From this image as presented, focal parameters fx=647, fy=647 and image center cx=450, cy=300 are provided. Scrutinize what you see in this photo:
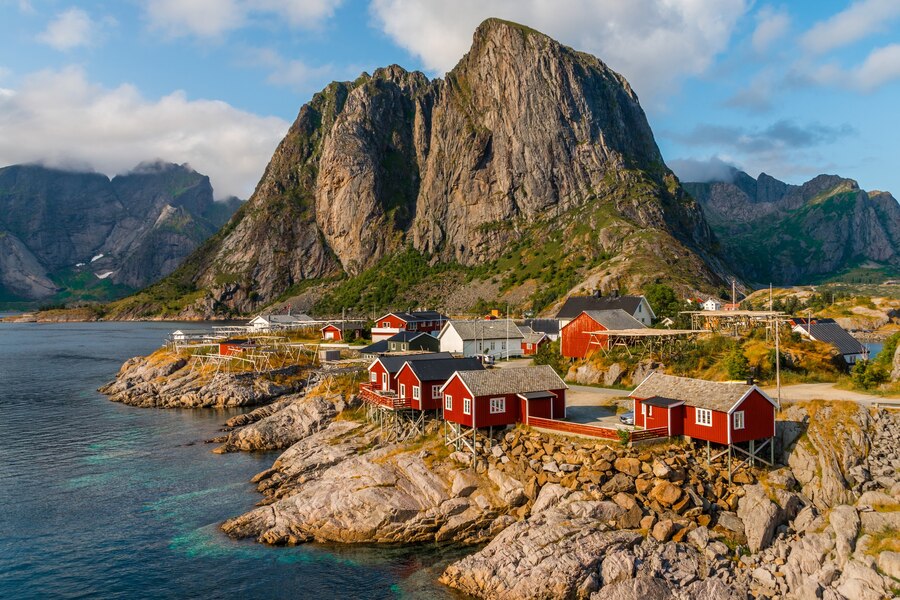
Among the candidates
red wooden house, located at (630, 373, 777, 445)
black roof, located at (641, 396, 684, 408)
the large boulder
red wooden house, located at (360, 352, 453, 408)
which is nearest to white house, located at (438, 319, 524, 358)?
red wooden house, located at (360, 352, 453, 408)

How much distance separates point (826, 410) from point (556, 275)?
5365 inches

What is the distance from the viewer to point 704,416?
40.1 metres

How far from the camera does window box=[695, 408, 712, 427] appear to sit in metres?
39.7

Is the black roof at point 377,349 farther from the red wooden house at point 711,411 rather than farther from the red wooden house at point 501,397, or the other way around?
the red wooden house at point 711,411

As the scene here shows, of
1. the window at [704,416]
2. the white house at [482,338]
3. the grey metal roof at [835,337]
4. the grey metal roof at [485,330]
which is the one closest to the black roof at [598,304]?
the white house at [482,338]

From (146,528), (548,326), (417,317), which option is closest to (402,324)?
(417,317)

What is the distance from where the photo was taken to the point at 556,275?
17738 centimetres

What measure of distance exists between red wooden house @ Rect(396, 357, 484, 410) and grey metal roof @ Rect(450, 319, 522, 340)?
105ft

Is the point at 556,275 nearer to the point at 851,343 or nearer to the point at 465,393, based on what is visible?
the point at 851,343

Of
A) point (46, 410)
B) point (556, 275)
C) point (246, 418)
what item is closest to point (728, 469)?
point (246, 418)

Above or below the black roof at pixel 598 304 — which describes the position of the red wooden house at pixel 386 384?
below

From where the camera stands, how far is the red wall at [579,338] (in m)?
71.1

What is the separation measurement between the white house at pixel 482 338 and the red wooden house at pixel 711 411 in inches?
1762

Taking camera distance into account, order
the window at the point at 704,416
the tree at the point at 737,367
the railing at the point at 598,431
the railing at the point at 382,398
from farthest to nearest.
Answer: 1. the railing at the point at 382,398
2. the tree at the point at 737,367
3. the railing at the point at 598,431
4. the window at the point at 704,416
